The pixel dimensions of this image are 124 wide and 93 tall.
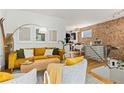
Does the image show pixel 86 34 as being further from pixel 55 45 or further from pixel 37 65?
pixel 37 65

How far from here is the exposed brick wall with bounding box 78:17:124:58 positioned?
328 cm

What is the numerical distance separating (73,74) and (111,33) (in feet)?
9.16

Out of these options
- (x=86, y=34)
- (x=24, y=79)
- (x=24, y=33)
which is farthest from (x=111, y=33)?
(x=24, y=79)

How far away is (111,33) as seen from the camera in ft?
14.8

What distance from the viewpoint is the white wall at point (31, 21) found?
8.41 feet

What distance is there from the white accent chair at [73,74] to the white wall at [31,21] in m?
0.79

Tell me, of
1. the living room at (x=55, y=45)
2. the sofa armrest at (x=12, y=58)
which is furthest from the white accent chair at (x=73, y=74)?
the sofa armrest at (x=12, y=58)

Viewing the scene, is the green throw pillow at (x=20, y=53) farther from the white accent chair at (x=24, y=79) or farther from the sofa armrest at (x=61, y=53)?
the white accent chair at (x=24, y=79)

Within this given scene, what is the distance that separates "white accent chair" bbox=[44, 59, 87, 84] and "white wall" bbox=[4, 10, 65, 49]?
792 mm

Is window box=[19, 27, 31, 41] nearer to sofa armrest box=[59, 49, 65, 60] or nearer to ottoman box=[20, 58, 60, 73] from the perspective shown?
ottoman box=[20, 58, 60, 73]

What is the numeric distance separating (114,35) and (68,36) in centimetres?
238

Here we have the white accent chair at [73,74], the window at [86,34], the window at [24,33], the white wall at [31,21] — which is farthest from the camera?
the window at [86,34]
